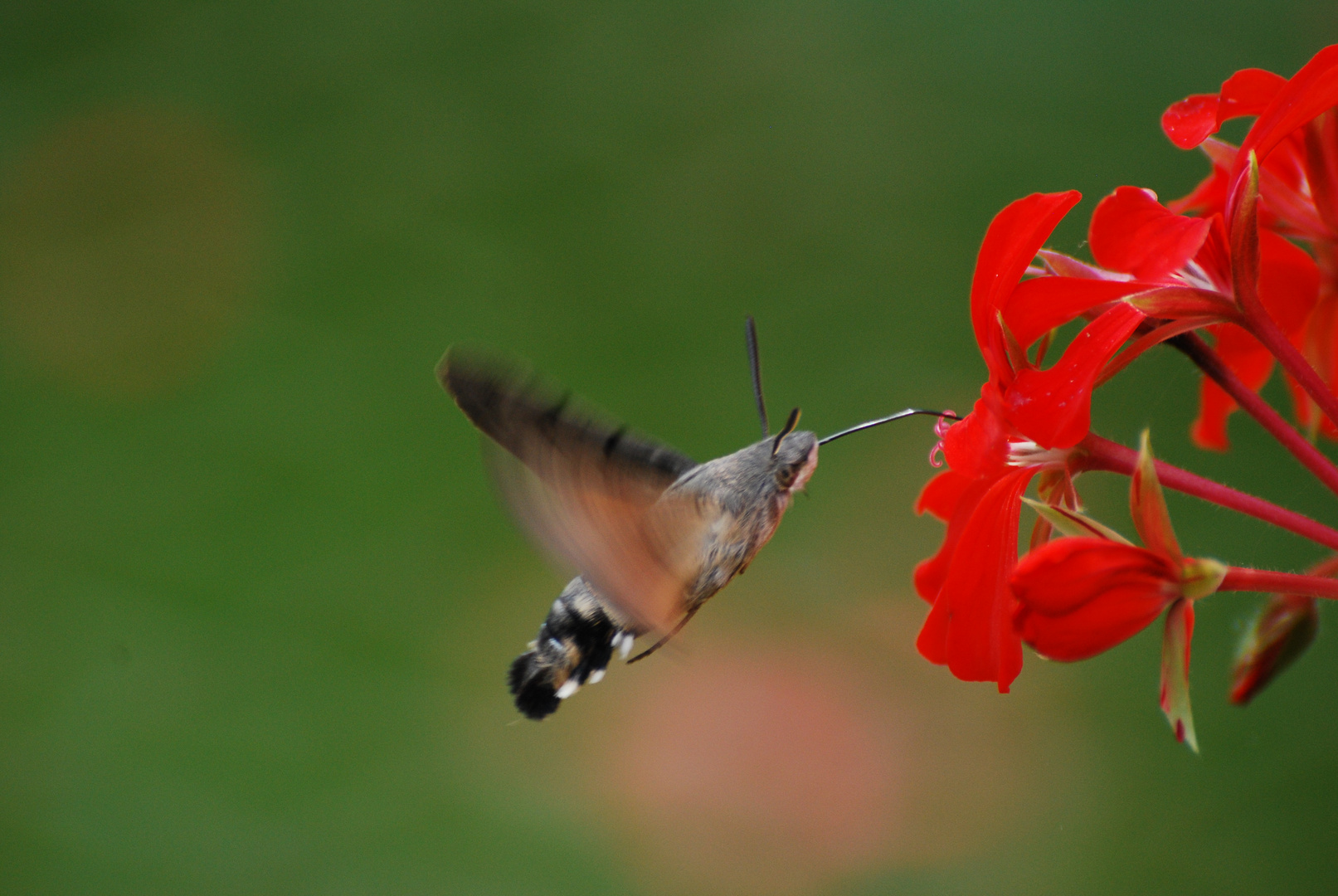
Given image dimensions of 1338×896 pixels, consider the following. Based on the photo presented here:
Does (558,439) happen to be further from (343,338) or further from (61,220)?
(61,220)

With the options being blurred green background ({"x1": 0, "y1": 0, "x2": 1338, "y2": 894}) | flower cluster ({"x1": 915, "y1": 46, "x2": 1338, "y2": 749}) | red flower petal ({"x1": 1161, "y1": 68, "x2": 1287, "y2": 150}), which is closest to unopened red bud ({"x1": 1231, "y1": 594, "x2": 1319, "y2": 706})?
flower cluster ({"x1": 915, "y1": 46, "x2": 1338, "y2": 749})

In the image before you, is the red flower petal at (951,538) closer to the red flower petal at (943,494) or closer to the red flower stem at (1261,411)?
the red flower petal at (943,494)

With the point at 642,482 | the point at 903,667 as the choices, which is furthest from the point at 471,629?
the point at 642,482

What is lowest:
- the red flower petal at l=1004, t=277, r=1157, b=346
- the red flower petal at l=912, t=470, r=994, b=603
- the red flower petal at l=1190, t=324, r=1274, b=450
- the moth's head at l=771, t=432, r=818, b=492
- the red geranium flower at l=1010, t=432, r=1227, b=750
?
the red geranium flower at l=1010, t=432, r=1227, b=750

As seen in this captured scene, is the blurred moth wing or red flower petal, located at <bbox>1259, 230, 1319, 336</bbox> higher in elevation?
the blurred moth wing

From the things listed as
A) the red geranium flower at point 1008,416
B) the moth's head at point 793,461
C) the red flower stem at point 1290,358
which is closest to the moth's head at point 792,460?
the moth's head at point 793,461

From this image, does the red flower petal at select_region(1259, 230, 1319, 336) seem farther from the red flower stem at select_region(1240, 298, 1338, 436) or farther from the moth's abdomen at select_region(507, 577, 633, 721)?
the moth's abdomen at select_region(507, 577, 633, 721)

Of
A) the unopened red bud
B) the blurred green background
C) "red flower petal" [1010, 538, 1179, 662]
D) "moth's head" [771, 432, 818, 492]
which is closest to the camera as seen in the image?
"red flower petal" [1010, 538, 1179, 662]
